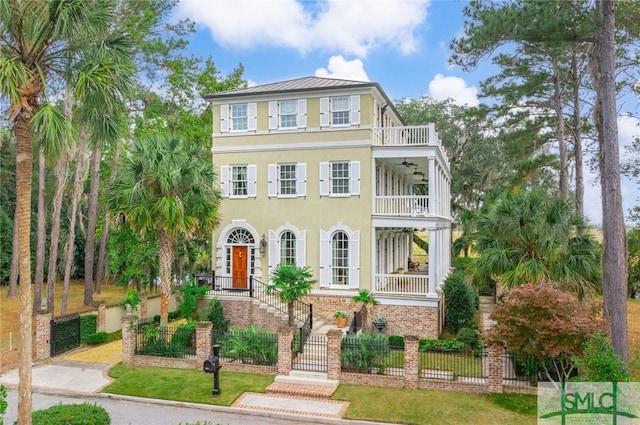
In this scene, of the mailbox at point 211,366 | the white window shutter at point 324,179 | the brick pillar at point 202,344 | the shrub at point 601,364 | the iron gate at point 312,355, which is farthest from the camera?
the white window shutter at point 324,179

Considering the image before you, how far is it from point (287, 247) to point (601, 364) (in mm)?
13655

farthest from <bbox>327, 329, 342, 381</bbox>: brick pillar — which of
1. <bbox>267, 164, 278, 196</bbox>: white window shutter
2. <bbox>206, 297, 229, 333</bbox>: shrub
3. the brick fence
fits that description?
<bbox>267, 164, 278, 196</bbox>: white window shutter

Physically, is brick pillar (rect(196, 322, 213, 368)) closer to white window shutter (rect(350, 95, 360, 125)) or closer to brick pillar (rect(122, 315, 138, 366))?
brick pillar (rect(122, 315, 138, 366))

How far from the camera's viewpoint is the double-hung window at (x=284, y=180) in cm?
2078

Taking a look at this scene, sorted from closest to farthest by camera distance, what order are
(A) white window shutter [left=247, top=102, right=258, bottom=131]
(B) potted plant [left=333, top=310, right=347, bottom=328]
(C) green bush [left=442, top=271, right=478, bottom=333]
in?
(B) potted plant [left=333, top=310, right=347, bottom=328] → (C) green bush [left=442, top=271, right=478, bottom=333] → (A) white window shutter [left=247, top=102, right=258, bottom=131]

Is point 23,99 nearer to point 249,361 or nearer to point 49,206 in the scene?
point 249,361

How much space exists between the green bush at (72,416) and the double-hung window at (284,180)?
12983 mm

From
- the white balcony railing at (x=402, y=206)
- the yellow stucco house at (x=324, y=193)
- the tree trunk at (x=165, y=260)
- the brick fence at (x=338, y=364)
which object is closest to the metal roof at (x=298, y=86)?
the yellow stucco house at (x=324, y=193)

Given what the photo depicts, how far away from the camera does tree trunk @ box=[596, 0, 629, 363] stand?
12266mm

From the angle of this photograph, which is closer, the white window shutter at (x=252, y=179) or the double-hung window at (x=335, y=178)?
the double-hung window at (x=335, y=178)

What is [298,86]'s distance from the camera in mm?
21312

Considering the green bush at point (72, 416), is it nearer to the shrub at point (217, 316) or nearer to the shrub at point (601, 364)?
the shrub at point (217, 316)

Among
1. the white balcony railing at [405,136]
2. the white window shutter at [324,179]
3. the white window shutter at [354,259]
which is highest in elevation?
the white balcony railing at [405,136]

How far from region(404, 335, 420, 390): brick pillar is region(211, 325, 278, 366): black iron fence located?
4165 mm
